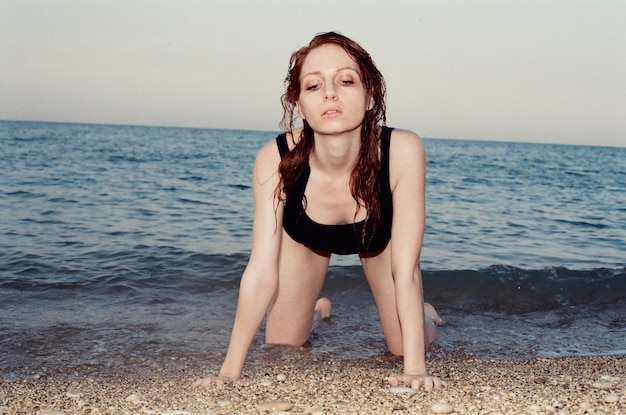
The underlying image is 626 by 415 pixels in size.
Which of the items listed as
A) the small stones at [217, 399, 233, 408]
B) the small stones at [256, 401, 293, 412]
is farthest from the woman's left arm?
the small stones at [217, 399, 233, 408]

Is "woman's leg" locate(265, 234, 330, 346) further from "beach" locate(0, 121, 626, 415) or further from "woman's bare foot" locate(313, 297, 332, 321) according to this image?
"woman's bare foot" locate(313, 297, 332, 321)

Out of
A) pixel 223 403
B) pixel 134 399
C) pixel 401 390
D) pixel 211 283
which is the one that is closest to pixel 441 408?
pixel 401 390

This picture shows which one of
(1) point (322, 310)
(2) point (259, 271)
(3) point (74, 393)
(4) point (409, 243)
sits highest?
(4) point (409, 243)

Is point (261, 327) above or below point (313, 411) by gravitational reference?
below

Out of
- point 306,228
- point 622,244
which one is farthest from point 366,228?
point 622,244

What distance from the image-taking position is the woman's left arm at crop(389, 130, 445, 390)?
3.72 metres

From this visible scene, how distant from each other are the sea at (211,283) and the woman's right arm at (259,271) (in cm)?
99

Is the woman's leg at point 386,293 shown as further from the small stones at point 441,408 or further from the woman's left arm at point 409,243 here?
the small stones at point 441,408

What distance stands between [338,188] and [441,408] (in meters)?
1.50

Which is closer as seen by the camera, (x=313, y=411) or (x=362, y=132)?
(x=313, y=411)

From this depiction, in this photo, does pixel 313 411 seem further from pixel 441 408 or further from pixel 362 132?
pixel 362 132

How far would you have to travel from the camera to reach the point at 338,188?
4133mm

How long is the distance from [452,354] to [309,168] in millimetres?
2107

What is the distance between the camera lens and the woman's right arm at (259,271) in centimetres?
377
